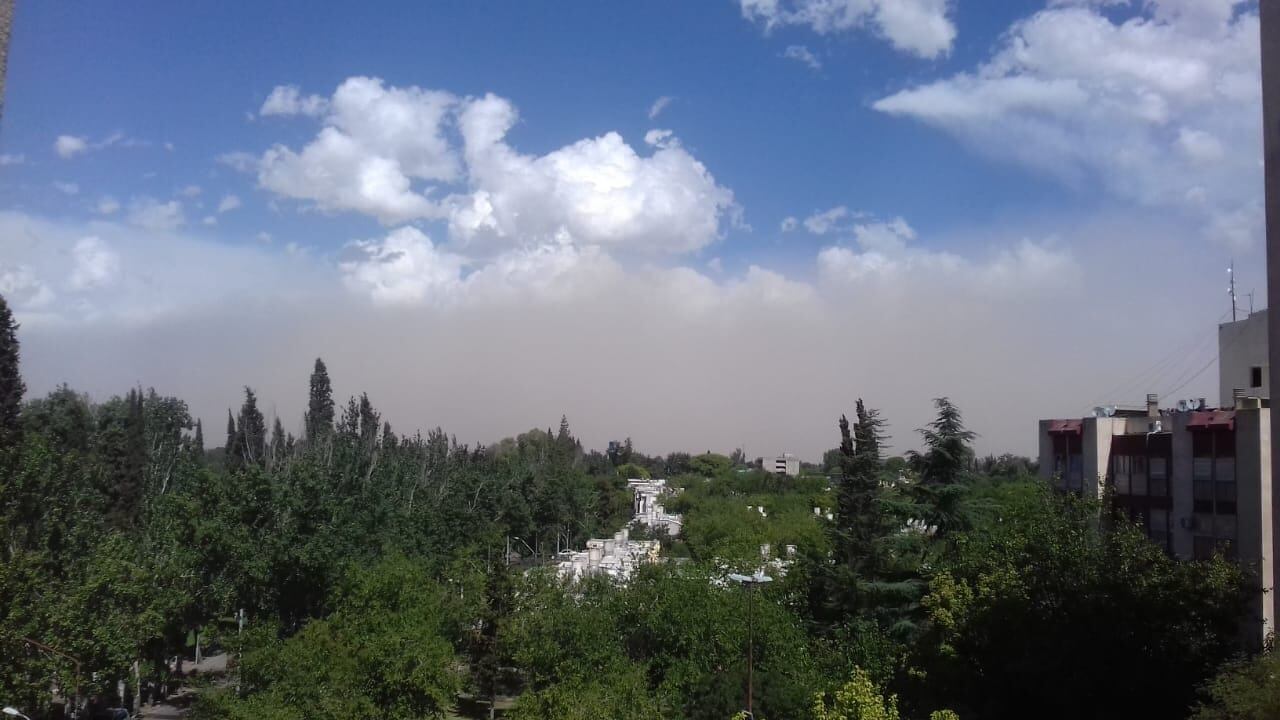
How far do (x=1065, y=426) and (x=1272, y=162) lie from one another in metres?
20.5

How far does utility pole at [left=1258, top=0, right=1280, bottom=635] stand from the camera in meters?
10.2

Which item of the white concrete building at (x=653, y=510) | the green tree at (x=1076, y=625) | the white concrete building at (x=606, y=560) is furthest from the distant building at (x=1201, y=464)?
the white concrete building at (x=653, y=510)

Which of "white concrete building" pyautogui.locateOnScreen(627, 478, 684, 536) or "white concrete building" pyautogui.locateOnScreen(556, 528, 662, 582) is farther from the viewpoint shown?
"white concrete building" pyautogui.locateOnScreen(627, 478, 684, 536)

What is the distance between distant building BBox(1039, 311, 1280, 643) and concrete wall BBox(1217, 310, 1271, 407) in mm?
28

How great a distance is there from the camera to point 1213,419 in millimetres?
22094

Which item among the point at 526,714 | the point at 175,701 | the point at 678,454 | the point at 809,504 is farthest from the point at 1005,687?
the point at 678,454

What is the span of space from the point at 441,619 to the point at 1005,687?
1361 centimetres

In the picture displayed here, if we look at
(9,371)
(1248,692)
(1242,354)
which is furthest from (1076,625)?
(9,371)

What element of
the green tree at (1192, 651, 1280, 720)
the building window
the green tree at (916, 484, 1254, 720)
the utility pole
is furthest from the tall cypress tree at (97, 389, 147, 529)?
the utility pole

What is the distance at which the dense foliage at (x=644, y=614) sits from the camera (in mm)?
14156

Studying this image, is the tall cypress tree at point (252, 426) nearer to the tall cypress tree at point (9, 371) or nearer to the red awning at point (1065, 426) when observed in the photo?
the tall cypress tree at point (9, 371)

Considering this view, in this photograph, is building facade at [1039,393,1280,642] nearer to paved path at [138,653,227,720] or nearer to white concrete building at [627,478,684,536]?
paved path at [138,653,227,720]

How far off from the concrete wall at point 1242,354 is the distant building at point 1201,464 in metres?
0.03

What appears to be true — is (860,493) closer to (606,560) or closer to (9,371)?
(606,560)
